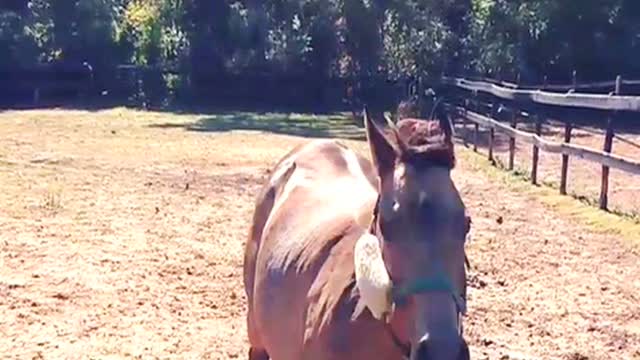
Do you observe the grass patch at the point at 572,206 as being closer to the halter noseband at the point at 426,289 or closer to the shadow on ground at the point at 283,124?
the shadow on ground at the point at 283,124

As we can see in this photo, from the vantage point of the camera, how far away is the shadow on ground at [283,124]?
22.0 meters

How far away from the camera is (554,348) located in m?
6.19

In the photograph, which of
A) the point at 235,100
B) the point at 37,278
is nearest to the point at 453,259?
the point at 37,278

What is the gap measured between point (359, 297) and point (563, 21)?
2460cm

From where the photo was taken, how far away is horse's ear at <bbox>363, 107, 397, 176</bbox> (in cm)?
281

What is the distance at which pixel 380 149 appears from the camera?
111 inches

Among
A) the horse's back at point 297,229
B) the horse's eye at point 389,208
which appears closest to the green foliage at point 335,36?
the horse's back at point 297,229

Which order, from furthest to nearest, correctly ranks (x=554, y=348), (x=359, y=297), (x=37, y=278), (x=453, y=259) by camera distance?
(x=37, y=278), (x=554, y=348), (x=359, y=297), (x=453, y=259)

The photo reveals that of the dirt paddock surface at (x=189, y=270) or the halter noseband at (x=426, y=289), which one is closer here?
the halter noseband at (x=426, y=289)

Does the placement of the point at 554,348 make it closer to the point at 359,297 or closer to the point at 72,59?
the point at 359,297

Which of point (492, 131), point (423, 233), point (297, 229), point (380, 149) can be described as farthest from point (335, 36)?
point (423, 233)

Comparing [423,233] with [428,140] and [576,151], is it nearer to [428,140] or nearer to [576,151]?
[428,140]

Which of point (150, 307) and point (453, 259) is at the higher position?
point (453, 259)

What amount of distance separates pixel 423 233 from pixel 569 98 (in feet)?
34.5
